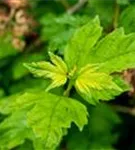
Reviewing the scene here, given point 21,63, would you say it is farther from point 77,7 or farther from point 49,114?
point 49,114

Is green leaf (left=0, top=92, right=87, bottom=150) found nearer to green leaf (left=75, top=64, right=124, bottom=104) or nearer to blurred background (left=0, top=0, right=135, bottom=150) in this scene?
green leaf (left=75, top=64, right=124, bottom=104)

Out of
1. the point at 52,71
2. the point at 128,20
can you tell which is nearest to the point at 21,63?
the point at 128,20

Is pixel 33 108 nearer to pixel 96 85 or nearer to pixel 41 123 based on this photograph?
pixel 41 123

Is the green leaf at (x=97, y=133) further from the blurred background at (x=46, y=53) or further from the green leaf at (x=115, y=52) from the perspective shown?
the green leaf at (x=115, y=52)

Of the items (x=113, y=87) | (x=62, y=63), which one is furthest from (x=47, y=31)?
(x=113, y=87)

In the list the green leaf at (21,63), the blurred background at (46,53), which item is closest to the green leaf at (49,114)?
the blurred background at (46,53)

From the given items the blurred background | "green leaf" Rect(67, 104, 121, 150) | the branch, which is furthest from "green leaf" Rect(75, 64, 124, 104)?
the branch
